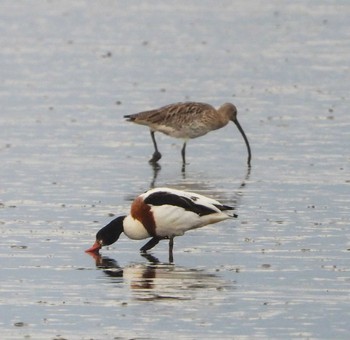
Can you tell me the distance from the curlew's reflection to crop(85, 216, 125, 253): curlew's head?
0.09 meters

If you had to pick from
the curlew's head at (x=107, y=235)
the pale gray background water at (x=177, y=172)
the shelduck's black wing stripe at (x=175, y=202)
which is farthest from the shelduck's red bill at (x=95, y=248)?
the shelduck's black wing stripe at (x=175, y=202)

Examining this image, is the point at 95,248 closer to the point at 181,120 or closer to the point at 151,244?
the point at 151,244

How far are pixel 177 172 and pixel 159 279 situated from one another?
6.93 meters

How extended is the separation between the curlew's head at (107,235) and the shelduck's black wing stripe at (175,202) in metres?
0.39

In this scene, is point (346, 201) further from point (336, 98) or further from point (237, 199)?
point (336, 98)

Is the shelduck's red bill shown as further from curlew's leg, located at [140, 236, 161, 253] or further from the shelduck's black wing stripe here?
the shelduck's black wing stripe

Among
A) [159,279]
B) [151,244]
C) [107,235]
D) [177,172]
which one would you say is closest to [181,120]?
[177,172]

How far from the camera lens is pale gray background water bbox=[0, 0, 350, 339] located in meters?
12.8

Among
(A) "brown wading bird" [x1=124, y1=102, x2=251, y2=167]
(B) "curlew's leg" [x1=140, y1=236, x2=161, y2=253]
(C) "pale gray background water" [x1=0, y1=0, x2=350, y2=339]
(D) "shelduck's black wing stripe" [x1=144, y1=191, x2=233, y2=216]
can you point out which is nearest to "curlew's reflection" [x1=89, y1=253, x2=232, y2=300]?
(C) "pale gray background water" [x1=0, y1=0, x2=350, y2=339]

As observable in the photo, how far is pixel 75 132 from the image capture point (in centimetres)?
2361

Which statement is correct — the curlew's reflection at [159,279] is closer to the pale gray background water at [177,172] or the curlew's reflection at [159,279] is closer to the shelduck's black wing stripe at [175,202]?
the pale gray background water at [177,172]

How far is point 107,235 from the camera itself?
15.2m

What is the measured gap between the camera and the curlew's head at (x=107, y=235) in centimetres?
1523

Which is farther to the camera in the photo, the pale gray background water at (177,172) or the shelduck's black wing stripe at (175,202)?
the shelduck's black wing stripe at (175,202)
